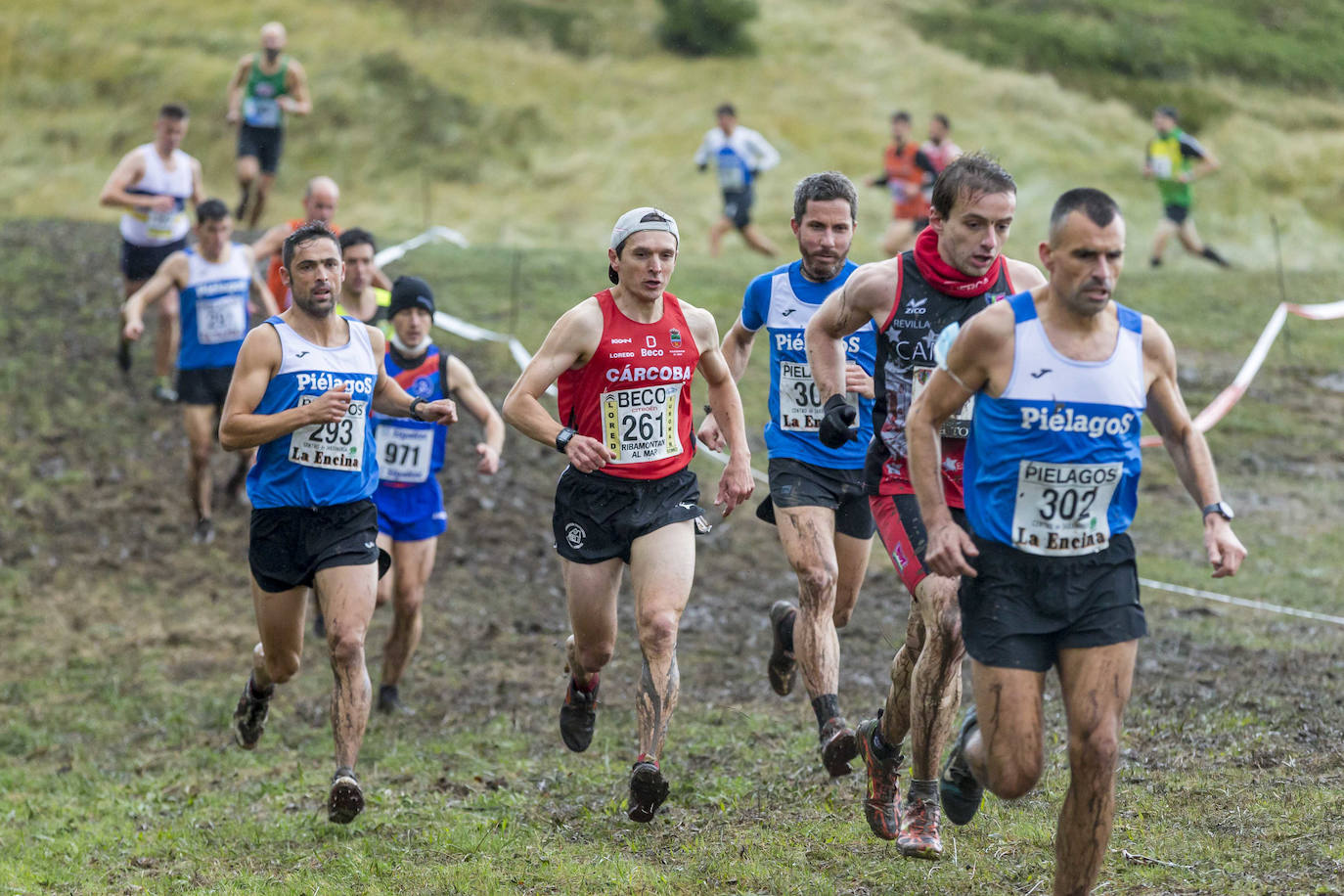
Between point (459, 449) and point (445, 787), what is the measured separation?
7013 mm

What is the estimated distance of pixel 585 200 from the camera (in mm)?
29766

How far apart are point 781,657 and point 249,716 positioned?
2866 mm

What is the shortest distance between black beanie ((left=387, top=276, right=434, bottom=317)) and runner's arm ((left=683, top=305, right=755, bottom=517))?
8.18 ft

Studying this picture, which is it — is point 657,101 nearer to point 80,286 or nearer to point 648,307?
point 80,286

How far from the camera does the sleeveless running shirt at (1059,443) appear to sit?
462 cm

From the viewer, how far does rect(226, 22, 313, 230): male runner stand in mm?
17438

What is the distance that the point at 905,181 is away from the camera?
2125 cm

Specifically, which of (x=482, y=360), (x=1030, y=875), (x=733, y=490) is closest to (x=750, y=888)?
(x=1030, y=875)

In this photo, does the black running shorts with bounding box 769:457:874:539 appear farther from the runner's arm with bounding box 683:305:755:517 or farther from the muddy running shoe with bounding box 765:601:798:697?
the muddy running shoe with bounding box 765:601:798:697

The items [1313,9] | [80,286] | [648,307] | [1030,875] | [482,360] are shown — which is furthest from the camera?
[1313,9]

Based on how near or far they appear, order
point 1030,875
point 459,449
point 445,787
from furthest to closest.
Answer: point 459,449 < point 445,787 < point 1030,875

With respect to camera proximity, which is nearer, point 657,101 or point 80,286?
point 80,286

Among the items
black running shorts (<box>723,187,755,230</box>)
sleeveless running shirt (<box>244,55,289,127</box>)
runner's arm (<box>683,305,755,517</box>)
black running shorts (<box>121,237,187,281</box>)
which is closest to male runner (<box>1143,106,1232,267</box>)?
black running shorts (<box>723,187,755,230</box>)

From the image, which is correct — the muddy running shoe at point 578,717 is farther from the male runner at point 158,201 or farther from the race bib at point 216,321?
the male runner at point 158,201
